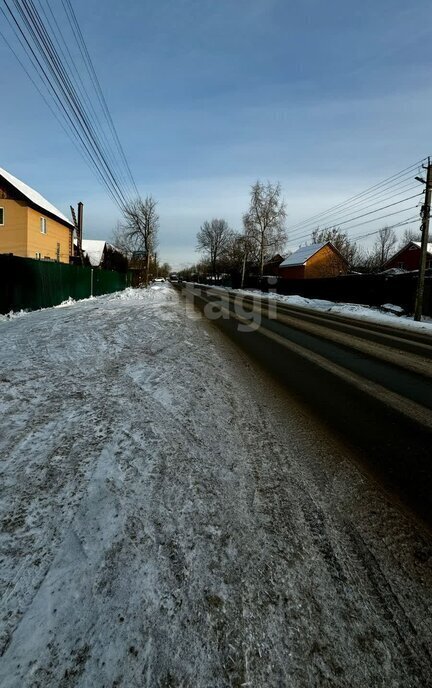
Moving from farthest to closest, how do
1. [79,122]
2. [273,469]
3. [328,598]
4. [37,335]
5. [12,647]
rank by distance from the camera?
[79,122]
[37,335]
[273,469]
[328,598]
[12,647]

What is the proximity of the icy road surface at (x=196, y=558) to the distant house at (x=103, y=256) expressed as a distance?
56756mm

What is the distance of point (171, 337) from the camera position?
26.1ft

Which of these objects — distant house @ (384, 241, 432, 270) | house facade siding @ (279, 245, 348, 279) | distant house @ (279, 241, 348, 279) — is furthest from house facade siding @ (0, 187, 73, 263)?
distant house @ (384, 241, 432, 270)

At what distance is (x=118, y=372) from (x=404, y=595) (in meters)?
4.03

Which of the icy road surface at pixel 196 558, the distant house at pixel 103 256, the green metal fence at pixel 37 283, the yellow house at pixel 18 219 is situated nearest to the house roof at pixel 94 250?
the distant house at pixel 103 256

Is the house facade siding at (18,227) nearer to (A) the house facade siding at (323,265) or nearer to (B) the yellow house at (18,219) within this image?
(B) the yellow house at (18,219)

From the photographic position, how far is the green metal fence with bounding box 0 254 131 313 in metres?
10.9

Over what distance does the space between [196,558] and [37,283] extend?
1312cm

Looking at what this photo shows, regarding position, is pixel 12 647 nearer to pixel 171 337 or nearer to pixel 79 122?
pixel 171 337

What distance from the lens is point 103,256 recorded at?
205 ft

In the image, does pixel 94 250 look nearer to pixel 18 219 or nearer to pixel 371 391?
pixel 18 219

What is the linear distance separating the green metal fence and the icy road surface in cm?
862

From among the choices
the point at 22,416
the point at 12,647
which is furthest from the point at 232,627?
the point at 22,416

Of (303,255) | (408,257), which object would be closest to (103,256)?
(303,255)
